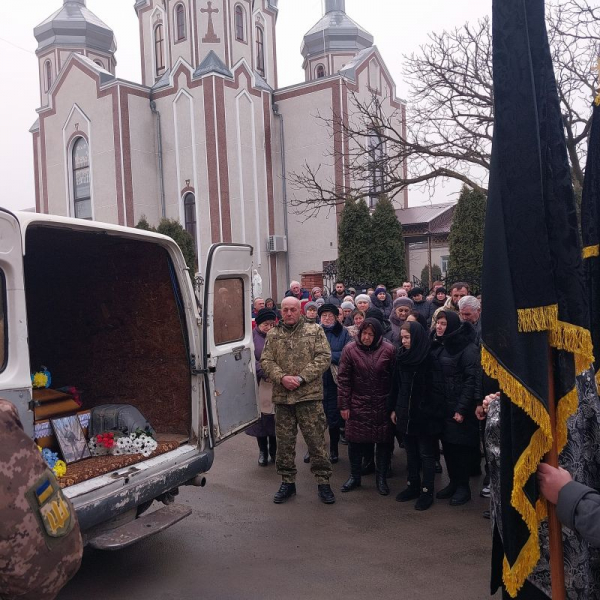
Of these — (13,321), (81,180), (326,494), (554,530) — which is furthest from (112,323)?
(81,180)

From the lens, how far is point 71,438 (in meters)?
4.73

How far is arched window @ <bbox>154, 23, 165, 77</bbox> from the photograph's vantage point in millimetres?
29922

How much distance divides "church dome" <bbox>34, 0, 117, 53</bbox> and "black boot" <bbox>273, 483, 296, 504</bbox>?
3793 cm


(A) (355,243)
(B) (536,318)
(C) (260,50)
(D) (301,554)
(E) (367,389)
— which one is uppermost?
(C) (260,50)

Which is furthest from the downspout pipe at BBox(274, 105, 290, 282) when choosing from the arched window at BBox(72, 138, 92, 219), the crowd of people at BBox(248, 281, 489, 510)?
the crowd of people at BBox(248, 281, 489, 510)

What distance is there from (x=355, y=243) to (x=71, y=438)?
19.0 m

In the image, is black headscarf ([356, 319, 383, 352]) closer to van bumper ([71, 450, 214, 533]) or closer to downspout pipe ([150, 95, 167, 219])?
van bumper ([71, 450, 214, 533])

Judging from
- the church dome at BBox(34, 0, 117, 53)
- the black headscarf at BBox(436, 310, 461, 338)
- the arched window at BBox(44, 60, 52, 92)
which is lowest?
the black headscarf at BBox(436, 310, 461, 338)

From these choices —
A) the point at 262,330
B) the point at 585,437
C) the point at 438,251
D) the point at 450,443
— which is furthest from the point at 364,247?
the point at 585,437

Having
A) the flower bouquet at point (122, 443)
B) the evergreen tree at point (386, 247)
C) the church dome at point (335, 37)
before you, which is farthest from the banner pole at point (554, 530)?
the church dome at point (335, 37)

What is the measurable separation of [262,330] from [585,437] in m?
4.90

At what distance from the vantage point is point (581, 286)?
2154 millimetres

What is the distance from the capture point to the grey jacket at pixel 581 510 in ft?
6.32

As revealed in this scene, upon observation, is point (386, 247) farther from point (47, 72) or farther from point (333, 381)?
point (47, 72)
